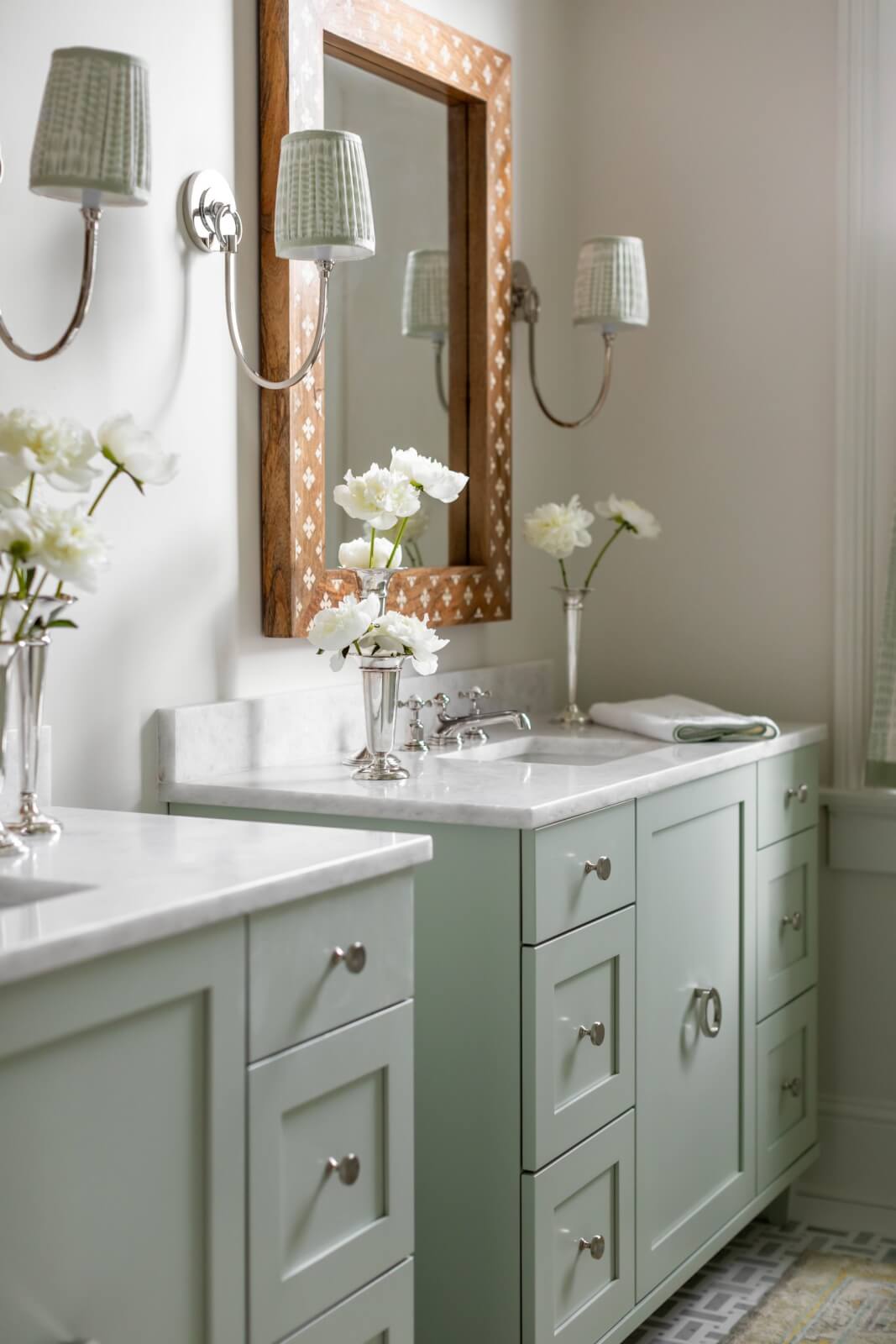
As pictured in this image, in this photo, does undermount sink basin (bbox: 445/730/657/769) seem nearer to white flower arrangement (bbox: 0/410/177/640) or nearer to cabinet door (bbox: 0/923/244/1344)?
white flower arrangement (bbox: 0/410/177/640)

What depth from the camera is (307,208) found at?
1892mm

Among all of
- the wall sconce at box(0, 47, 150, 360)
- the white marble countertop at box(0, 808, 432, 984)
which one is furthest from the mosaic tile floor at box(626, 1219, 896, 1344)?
the wall sconce at box(0, 47, 150, 360)

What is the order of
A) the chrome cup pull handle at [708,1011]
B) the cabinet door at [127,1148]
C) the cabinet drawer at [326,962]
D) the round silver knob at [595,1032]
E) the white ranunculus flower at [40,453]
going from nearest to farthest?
the cabinet door at [127,1148]
the cabinet drawer at [326,962]
the white ranunculus flower at [40,453]
the round silver knob at [595,1032]
the chrome cup pull handle at [708,1011]

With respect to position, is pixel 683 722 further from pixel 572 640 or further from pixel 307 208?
pixel 307 208

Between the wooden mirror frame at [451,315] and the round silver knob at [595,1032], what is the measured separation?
26.0 inches

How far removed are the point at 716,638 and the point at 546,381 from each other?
589mm

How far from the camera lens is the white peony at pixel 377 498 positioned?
198 centimetres

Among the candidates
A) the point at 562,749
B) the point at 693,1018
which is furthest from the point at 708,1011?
the point at 562,749

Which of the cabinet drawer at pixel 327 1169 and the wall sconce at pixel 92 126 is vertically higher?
the wall sconce at pixel 92 126

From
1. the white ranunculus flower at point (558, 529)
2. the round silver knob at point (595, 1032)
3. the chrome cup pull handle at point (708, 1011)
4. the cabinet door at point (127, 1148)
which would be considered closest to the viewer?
the cabinet door at point (127, 1148)

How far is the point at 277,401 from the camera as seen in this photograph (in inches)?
81.3

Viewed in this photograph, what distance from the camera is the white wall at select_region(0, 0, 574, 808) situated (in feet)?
5.54

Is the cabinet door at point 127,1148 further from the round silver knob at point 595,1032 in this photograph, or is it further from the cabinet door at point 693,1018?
the cabinet door at point 693,1018

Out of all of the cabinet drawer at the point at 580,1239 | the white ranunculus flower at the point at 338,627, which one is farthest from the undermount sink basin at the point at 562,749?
the cabinet drawer at the point at 580,1239
